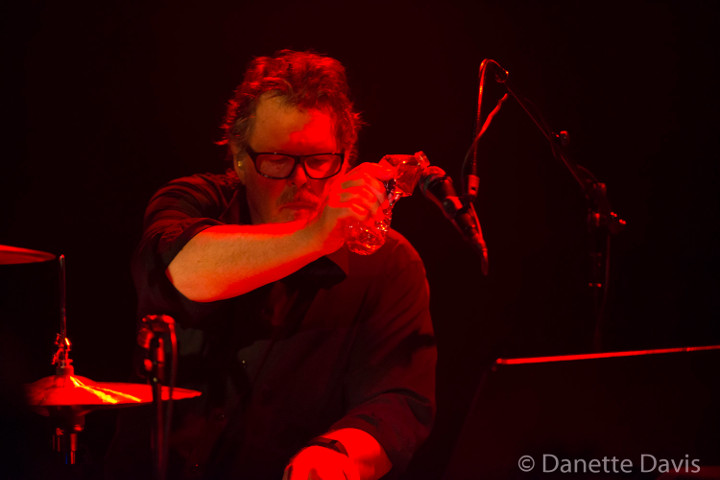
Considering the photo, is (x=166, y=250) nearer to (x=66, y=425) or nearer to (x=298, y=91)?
(x=66, y=425)

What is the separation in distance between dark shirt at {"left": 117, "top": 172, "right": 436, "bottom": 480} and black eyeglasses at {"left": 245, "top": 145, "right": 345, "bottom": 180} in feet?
0.69

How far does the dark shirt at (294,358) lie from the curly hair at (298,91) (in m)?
0.27

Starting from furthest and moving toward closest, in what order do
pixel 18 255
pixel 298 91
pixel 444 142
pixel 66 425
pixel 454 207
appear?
pixel 444 142, pixel 298 91, pixel 66 425, pixel 18 255, pixel 454 207

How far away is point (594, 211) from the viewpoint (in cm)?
224

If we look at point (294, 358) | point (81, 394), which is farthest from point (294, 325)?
point (81, 394)

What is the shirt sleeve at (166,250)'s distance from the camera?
5.77 feet

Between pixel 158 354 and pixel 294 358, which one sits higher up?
pixel 158 354

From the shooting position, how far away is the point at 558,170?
312cm

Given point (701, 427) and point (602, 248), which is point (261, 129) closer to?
point (602, 248)

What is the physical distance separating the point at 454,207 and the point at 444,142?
1466 mm

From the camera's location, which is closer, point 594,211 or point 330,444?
point 330,444

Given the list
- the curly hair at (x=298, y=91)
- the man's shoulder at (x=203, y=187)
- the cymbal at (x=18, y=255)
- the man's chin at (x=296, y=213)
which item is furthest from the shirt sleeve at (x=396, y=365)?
the cymbal at (x=18, y=255)

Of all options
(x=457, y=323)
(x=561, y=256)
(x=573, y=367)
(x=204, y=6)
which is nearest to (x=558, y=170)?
(x=561, y=256)
